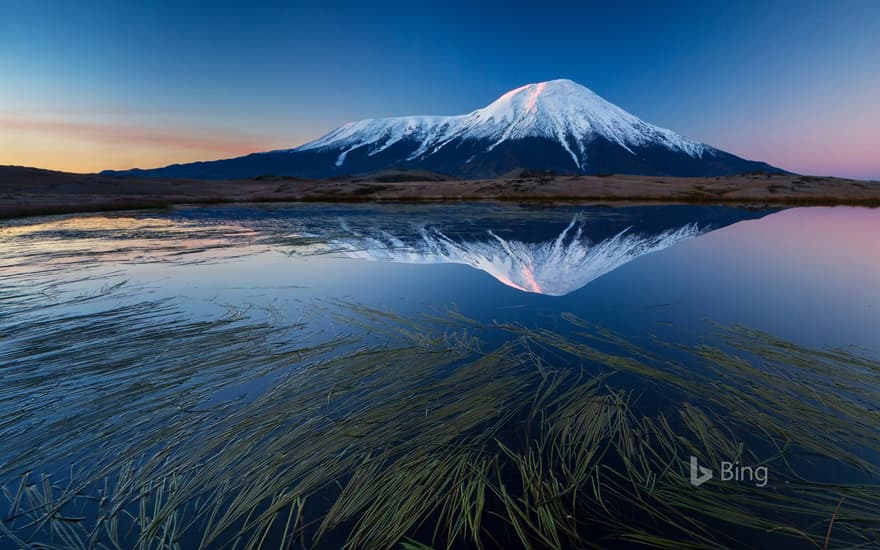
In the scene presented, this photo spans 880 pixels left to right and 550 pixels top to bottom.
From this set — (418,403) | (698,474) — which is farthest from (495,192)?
(698,474)

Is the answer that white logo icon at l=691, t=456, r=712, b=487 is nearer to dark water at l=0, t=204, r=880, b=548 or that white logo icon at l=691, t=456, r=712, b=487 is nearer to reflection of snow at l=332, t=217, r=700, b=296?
dark water at l=0, t=204, r=880, b=548

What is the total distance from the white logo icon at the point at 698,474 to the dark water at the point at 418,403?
60 mm

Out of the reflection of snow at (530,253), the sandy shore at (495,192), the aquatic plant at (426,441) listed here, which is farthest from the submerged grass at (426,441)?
the sandy shore at (495,192)

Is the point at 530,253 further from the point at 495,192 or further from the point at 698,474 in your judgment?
the point at 495,192

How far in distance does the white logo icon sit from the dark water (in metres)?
0.06

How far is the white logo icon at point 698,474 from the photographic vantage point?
3.65 m

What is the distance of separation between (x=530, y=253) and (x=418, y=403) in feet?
39.3

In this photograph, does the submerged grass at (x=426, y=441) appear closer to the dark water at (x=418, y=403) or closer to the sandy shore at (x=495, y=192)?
the dark water at (x=418, y=403)

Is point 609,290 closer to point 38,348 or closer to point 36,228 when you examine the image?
point 38,348

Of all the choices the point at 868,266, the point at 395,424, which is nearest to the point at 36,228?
the point at 395,424

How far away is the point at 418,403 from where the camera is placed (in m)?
4.96

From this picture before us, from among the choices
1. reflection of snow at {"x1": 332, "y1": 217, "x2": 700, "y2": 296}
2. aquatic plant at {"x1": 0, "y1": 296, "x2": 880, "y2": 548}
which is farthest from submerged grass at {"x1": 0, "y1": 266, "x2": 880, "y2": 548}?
reflection of snow at {"x1": 332, "y1": 217, "x2": 700, "y2": 296}

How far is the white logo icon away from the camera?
365 centimetres

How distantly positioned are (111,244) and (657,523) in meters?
21.9
